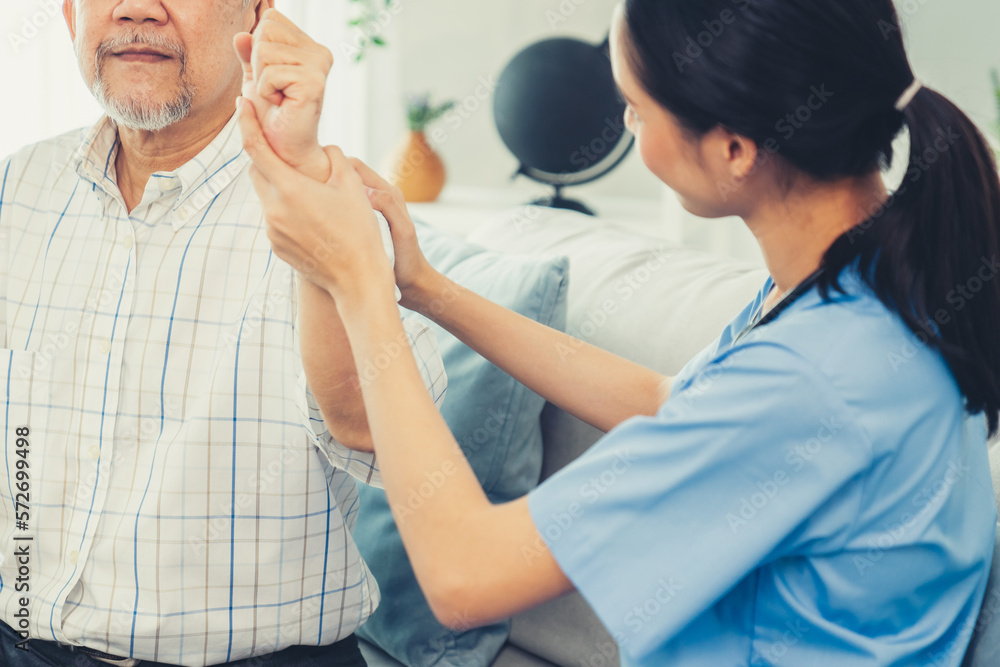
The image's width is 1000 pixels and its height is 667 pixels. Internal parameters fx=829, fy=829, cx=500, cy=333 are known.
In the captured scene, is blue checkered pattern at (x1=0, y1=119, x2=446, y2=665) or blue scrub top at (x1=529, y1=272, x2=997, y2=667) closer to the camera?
blue scrub top at (x1=529, y1=272, x2=997, y2=667)

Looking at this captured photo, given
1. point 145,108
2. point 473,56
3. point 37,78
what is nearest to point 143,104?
point 145,108

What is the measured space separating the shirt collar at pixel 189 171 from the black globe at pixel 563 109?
4.00 feet


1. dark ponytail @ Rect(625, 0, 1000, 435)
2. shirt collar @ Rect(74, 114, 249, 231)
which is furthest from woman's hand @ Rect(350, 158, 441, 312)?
dark ponytail @ Rect(625, 0, 1000, 435)

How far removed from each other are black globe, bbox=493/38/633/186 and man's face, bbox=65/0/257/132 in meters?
1.22

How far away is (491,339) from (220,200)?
359 millimetres

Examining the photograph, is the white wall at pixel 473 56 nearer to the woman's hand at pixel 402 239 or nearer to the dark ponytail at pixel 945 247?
the woman's hand at pixel 402 239

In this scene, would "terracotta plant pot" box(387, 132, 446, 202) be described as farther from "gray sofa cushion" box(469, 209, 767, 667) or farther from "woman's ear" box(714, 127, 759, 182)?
"woman's ear" box(714, 127, 759, 182)

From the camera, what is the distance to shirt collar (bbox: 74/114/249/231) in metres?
0.96

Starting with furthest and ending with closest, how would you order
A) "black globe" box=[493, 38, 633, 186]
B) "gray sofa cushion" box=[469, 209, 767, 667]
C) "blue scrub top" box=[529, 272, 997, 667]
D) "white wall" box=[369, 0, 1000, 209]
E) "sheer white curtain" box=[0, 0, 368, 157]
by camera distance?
"white wall" box=[369, 0, 1000, 209]
"black globe" box=[493, 38, 633, 186]
"sheer white curtain" box=[0, 0, 368, 157]
"gray sofa cushion" box=[469, 209, 767, 667]
"blue scrub top" box=[529, 272, 997, 667]

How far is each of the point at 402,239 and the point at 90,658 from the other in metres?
0.56

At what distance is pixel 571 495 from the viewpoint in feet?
1.99

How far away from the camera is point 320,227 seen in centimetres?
68

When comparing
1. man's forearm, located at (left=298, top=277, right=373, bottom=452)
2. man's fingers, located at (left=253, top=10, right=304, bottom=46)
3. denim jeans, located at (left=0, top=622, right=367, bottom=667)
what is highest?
man's fingers, located at (left=253, top=10, right=304, bottom=46)

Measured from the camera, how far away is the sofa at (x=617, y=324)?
1116mm
